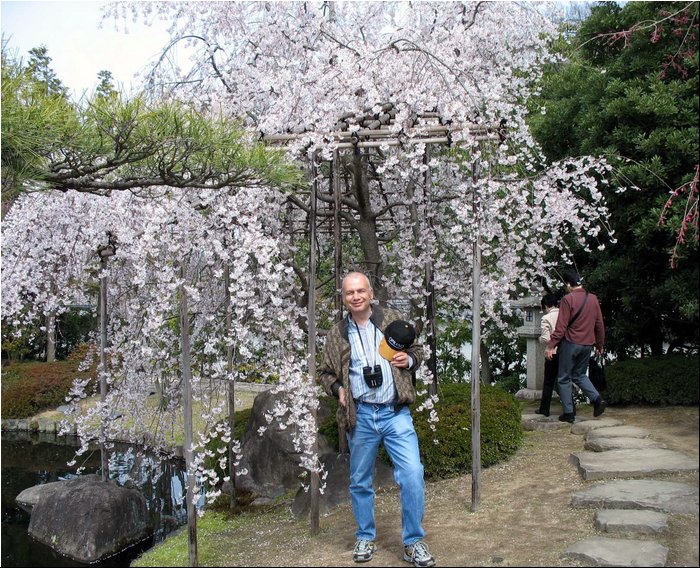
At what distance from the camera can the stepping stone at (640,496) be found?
3.87 metres

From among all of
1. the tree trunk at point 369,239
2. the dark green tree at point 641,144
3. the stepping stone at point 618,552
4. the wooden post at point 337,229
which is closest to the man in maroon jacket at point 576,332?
the dark green tree at point 641,144

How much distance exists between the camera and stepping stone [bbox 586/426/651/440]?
5656 mm

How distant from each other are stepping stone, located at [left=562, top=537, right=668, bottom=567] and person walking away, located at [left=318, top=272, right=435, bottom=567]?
0.87m

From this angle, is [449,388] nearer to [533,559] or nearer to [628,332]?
[628,332]

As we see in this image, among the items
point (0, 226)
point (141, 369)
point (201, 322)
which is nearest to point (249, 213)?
point (201, 322)

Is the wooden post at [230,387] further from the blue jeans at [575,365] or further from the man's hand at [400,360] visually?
the blue jeans at [575,365]

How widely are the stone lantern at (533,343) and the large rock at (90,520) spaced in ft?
17.6

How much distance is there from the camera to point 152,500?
7.84 metres

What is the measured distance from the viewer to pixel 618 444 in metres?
5.40

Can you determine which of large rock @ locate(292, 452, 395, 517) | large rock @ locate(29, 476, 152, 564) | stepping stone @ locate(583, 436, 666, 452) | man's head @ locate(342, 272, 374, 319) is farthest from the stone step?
large rock @ locate(29, 476, 152, 564)

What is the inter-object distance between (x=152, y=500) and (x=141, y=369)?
80.3 inches

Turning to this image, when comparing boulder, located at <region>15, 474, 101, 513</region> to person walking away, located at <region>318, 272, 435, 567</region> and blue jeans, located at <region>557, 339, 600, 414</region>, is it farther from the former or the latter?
blue jeans, located at <region>557, 339, 600, 414</region>

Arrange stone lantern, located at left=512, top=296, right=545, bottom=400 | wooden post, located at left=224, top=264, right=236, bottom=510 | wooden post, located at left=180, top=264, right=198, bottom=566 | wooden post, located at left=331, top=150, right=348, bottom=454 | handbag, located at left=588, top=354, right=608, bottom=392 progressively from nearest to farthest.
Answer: wooden post, located at left=180, top=264, right=198, bottom=566 < wooden post, located at left=331, top=150, right=348, bottom=454 < wooden post, located at left=224, top=264, right=236, bottom=510 < handbag, located at left=588, top=354, right=608, bottom=392 < stone lantern, located at left=512, top=296, right=545, bottom=400

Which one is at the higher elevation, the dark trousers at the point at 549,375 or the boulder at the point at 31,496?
the dark trousers at the point at 549,375
